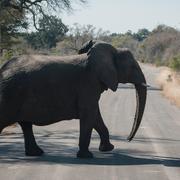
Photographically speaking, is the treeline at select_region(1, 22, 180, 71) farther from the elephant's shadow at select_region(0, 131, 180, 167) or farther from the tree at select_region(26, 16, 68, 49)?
the elephant's shadow at select_region(0, 131, 180, 167)

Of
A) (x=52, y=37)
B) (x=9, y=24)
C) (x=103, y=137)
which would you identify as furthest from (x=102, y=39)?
(x=103, y=137)

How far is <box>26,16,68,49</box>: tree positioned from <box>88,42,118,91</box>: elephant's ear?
18.7 meters

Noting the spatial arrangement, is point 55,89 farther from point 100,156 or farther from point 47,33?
point 47,33

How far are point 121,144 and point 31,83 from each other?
11.1 ft

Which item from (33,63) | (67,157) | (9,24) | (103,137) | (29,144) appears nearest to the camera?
(67,157)

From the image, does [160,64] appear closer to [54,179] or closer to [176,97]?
[176,97]

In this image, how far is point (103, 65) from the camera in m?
13.0

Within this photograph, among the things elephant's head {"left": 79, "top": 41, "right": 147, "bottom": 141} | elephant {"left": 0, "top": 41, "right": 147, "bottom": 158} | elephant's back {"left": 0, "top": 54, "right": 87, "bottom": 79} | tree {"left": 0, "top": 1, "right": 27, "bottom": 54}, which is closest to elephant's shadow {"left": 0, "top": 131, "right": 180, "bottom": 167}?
elephant {"left": 0, "top": 41, "right": 147, "bottom": 158}

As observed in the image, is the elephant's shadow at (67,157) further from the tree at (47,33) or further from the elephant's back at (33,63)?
the tree at (47,33)

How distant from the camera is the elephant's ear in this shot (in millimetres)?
13008

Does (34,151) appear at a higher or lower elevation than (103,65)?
lower

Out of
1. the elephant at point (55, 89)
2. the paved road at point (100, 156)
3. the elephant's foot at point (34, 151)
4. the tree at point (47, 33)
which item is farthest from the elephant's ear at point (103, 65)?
the tree at point (47, 33)

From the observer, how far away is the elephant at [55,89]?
41.7ft

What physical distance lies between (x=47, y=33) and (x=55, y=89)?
6333 cm
